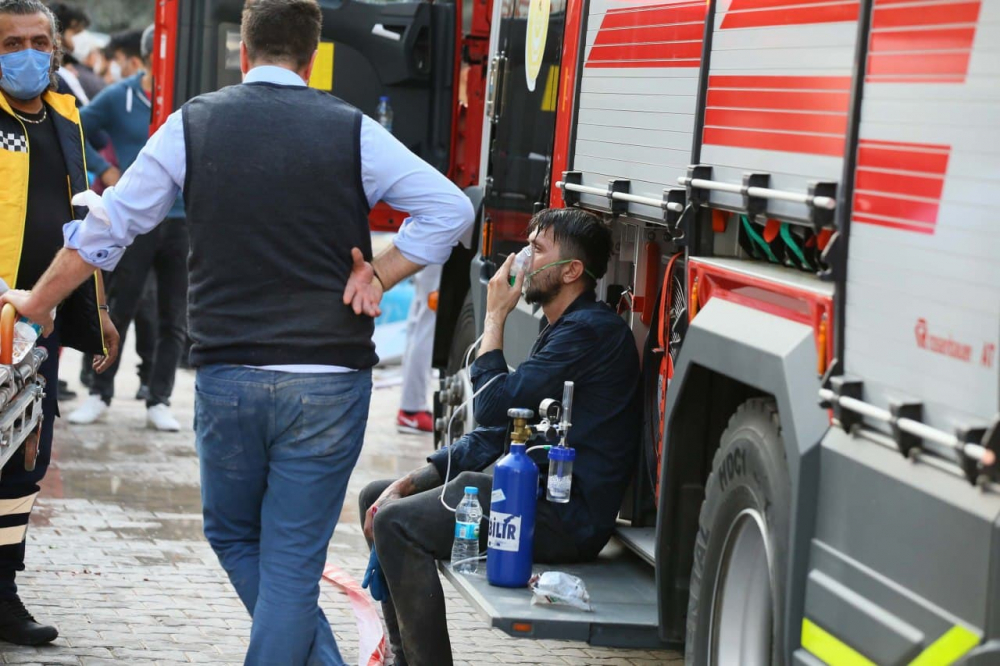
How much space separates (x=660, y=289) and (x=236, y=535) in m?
1.52

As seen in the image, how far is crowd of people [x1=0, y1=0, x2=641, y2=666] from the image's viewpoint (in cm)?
379

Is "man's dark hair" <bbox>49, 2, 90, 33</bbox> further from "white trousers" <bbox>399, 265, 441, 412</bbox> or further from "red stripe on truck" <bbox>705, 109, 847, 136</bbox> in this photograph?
"red stripe on truck" <bbox>705, 109, 847, 136</bbox>

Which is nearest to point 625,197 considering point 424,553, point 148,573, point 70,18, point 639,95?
point 639,95

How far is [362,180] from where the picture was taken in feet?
12.7

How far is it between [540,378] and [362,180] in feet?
2.93

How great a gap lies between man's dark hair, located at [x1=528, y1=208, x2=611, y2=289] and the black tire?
198 centimetres

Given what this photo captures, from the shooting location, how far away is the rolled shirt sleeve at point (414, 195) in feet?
12.7

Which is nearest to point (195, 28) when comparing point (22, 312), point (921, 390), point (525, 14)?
point (525, 14)

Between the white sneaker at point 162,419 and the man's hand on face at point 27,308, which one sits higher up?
the man's hand on face at point 27,308

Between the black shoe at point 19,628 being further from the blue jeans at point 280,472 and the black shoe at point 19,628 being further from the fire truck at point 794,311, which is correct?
the fire truck at point 794,311

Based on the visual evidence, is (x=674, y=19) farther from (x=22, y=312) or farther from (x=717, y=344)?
(x=22, y=312)

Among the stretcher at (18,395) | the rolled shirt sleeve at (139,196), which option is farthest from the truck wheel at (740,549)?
the stretcher at (18,395)

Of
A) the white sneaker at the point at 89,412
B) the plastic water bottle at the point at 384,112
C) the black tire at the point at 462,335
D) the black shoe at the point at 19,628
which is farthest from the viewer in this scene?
the white sneaker at the point at 89,412

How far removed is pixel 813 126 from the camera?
3059 mm
